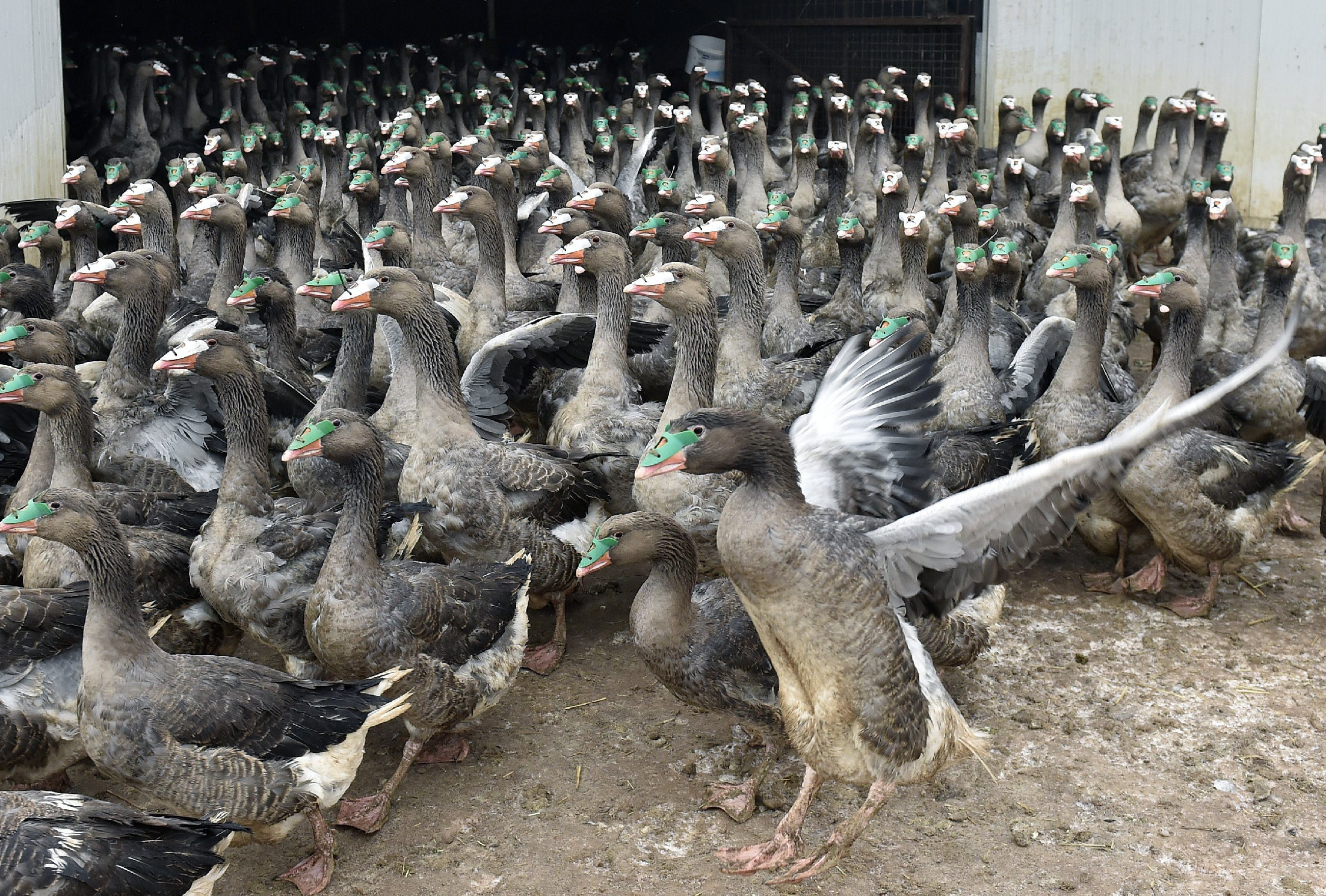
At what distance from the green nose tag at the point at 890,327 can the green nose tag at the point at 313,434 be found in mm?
3372

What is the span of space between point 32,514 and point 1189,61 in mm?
17239

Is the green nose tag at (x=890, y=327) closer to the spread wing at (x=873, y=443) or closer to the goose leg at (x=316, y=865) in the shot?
the spread wing at (x=873, y=443)

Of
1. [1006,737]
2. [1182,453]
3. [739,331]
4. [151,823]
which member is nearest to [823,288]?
[739,331]

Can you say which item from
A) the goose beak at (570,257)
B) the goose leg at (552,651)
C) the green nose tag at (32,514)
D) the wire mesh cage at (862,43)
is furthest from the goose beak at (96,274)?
the wire mesh cage at (862,43)

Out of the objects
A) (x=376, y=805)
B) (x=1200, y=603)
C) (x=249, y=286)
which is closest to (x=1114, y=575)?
(x=1200, y=603)

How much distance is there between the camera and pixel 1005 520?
16.1 ft

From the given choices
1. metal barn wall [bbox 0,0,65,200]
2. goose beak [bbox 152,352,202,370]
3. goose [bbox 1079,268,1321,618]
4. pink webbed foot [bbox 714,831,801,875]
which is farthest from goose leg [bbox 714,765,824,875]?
metal barn wall [bbox 0,0,65,200]

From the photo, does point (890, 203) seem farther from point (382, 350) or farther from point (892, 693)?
point (892, 693)

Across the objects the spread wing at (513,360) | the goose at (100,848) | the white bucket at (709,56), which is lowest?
the goose at (100,848)

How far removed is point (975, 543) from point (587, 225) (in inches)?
238

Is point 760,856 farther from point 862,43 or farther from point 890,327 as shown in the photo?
point 862,43

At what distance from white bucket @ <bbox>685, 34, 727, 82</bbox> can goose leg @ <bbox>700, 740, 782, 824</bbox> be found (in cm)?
1817

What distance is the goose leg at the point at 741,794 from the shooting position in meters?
5.77

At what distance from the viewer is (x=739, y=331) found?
8812mm
